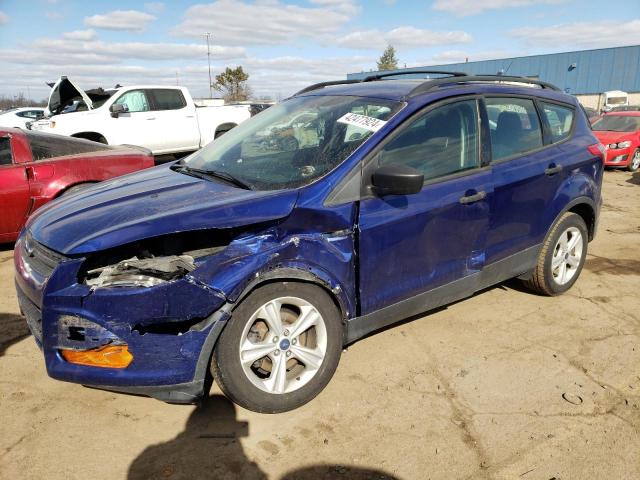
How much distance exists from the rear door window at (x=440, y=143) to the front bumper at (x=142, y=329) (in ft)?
4.50

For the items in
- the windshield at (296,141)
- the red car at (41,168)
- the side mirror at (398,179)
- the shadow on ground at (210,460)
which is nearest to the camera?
the shadow on ground at (210,460)

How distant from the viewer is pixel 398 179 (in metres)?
2.58

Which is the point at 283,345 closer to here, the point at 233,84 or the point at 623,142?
the point at 623,142

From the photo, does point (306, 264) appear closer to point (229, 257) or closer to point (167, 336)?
point (229, 257)

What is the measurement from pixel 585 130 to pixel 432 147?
76.8 inches

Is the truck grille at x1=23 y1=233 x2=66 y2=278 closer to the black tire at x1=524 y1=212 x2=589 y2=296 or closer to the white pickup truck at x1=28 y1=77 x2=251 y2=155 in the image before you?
the black tire at x1=524 y1=212 x2=589 y2=296

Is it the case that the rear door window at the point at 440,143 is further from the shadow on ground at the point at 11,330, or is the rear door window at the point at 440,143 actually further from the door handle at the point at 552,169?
the shadow on ground at the point at 11,330

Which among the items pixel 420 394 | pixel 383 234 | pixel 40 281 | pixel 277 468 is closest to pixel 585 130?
pixel 383 234

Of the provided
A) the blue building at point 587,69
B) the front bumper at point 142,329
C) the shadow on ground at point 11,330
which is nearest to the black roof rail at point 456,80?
the front bumper at point 142,329

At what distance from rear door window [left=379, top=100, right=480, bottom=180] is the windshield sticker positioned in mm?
133

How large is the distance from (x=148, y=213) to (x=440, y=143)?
6.15 feet

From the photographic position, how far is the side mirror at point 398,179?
102 inches

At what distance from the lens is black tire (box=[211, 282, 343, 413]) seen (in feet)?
7.82

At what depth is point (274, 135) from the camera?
343 centimetres
